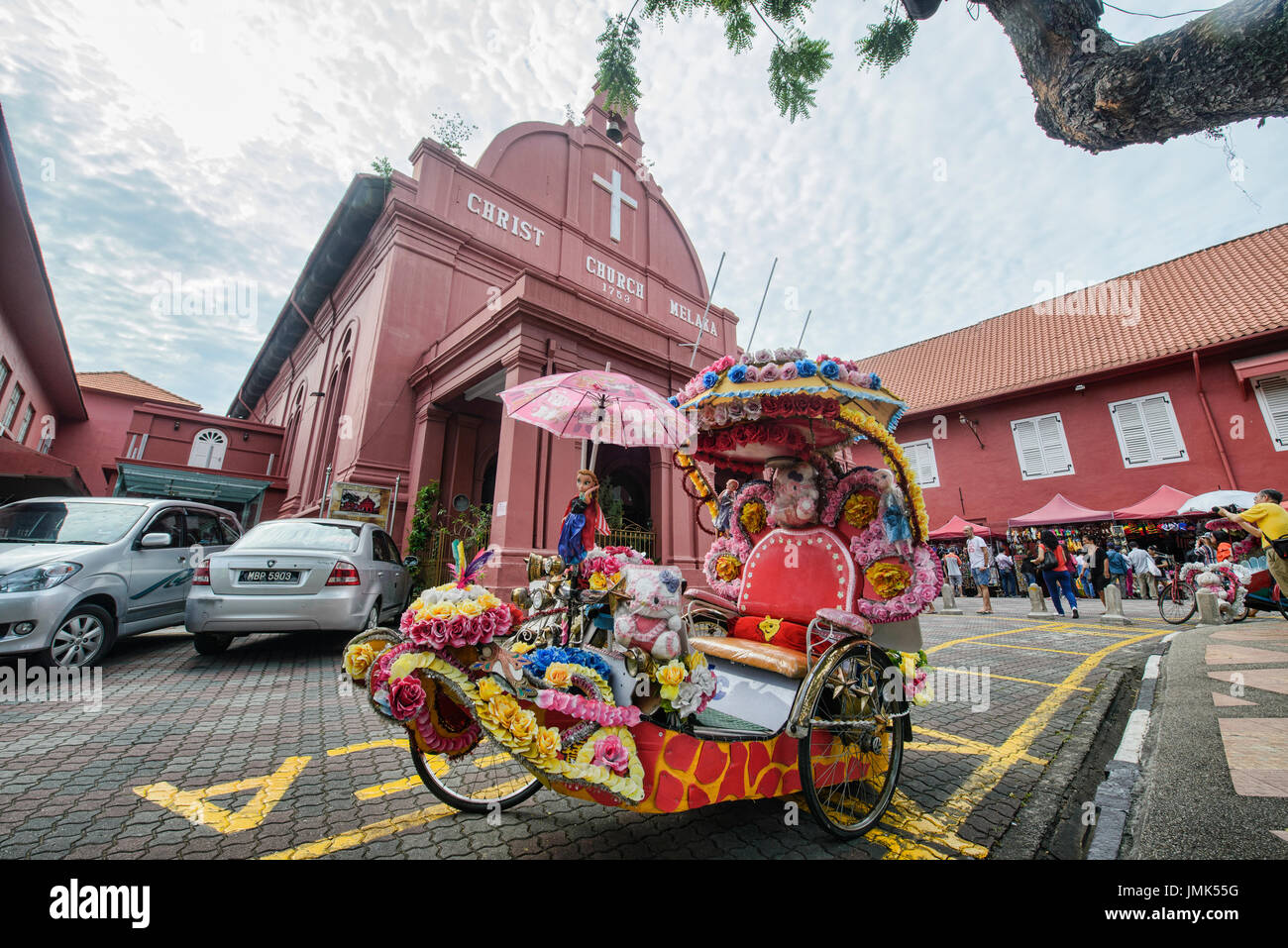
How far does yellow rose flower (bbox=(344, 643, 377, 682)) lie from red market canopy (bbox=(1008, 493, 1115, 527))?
58.6 feet

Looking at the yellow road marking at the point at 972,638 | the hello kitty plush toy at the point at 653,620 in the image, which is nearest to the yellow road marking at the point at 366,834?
the hello kitty plush toy at the point at 653,620

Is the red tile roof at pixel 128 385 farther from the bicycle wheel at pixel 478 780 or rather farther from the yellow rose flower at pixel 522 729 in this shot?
the yellow rose flower at pixel 522 729

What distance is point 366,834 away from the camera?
221 centimetres

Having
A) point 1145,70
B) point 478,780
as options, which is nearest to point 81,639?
point 478,780

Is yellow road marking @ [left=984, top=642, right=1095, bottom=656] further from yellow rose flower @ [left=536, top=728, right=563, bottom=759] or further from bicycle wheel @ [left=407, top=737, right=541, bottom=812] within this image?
yellow rose flower @ [left=536, top=728, right=563, bottom=759]

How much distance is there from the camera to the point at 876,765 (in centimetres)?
279

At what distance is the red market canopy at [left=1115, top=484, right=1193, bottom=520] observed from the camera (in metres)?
12.8

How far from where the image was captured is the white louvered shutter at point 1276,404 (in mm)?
12125

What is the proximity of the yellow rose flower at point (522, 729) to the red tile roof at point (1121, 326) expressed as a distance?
62.5 feet

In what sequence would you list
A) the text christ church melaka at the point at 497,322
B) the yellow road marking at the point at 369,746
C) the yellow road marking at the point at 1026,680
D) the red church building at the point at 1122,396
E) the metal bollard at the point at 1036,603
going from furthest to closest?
1. the red church building at the point at 1122,396
2. the metal bollard at the point at 1036,603
3. the text christ church melaka at the point at 497,322
4. the yellow road marking at the point at 1026,680
5. the yellow road marking at the point at 369,746

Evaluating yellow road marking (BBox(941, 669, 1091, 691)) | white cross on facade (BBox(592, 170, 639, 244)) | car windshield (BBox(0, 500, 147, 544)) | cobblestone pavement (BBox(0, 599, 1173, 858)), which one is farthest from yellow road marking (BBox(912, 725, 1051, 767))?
white cross on facade (BBox(592, 170, 639, 244))
